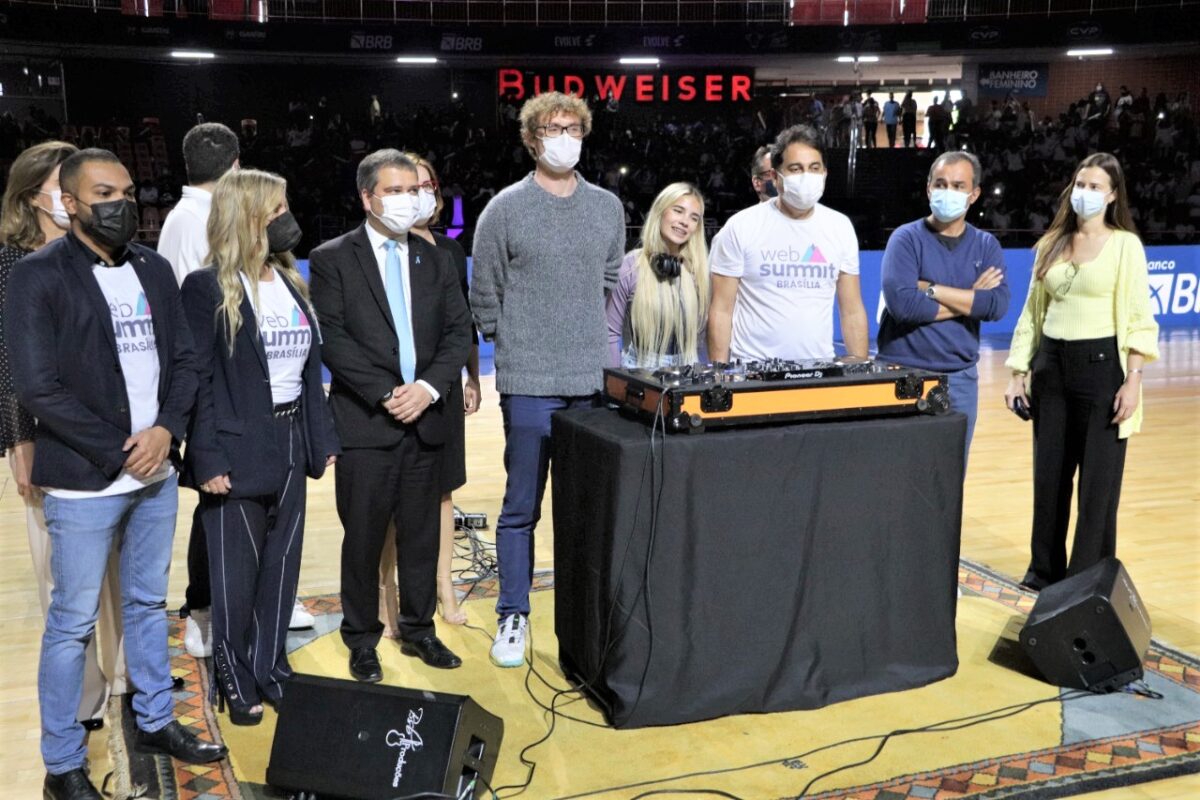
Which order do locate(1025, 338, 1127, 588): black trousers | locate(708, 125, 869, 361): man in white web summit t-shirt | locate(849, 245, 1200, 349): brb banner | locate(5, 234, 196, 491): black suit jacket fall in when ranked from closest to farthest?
locate(5, 234, 196, 491): black suit jacket < locate(708, 125, 869, 361): man in white web summit t-shirt < locate(1025, 338, 1127, 588): black trousers < locate(849, 245, 1200, 349): brb banner

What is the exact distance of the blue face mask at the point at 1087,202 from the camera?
13.6 ft

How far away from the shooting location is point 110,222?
2777 millimetres

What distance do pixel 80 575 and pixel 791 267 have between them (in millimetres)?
2332

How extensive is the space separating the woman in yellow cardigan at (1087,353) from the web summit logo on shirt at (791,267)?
41.0 inches

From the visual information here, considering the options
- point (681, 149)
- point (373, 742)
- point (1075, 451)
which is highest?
point (681, 149)

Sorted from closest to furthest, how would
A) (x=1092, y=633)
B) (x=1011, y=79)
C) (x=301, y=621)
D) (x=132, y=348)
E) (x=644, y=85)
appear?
1. (x=132, y=348)
2. (x=1092, y=633)
3. (x=301, y=621)
4. (x=644, y=85)
5. (x=1011, y=79)

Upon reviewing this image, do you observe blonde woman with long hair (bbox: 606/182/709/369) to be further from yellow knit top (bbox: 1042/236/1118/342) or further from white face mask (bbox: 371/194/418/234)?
yellow knit top (bbox: 1042/236/1118/342)

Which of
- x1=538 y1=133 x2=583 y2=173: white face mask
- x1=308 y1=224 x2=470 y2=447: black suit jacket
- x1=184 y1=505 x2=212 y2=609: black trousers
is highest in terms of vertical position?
Result: x1=538 y1=133 x2=583 y2=173: white face mask

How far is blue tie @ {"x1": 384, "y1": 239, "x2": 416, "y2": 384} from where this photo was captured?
357 centimetres

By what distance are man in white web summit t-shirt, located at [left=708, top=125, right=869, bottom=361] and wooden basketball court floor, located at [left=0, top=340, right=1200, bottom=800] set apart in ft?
4.92

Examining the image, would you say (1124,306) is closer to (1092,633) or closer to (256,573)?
(1092,633)

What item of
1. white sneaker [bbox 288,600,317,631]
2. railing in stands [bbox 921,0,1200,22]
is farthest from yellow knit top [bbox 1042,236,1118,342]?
railing in stands [bbox 921,0,1200,22]

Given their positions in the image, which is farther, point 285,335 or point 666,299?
point 666,299

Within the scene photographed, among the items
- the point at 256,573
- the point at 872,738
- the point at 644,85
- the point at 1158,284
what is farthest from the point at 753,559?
the point at 644,85
